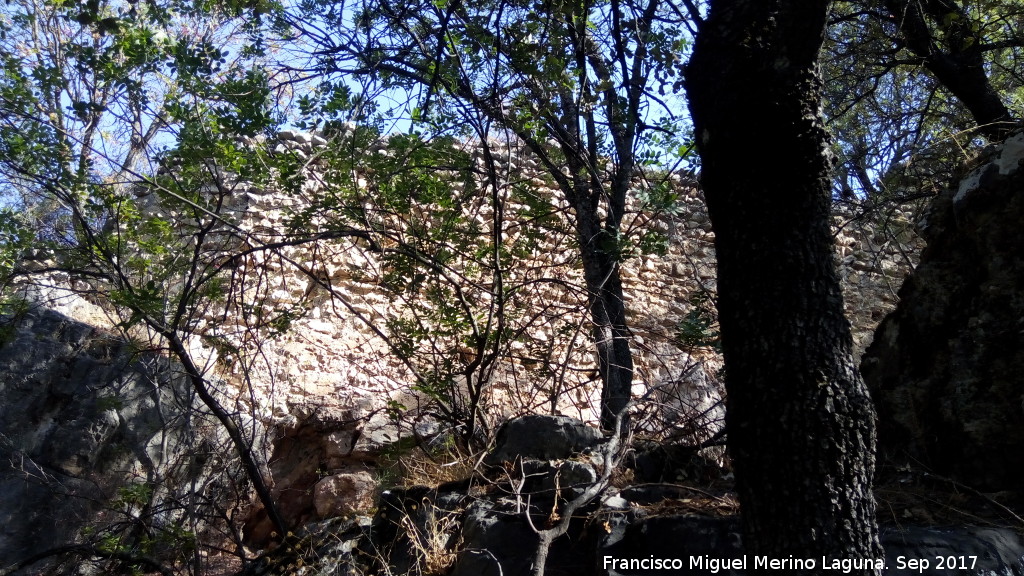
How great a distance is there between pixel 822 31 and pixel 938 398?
6.60 ft

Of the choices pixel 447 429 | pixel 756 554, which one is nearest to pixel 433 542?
pixel 447 429

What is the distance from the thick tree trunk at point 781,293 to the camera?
2043 millimetres

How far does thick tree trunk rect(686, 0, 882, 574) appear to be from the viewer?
6.70 ft

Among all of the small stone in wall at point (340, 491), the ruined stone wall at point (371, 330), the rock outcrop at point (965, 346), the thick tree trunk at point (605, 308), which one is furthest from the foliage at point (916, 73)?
the small stone in wall at point (340, 491)

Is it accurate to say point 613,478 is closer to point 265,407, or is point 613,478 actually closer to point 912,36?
point 265,407

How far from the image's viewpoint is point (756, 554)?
2.09 metres

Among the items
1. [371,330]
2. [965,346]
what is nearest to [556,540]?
[965,346]

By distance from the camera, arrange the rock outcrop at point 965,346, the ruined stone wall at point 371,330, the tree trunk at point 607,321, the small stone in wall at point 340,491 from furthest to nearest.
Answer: the small stone in wall at point 340,491 → the ruined stone wall at point 371,330 → the tree trunk at point 607,321 → the rock outcrop at point 965,346

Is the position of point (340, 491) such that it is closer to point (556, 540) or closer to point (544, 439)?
point (544, 439)

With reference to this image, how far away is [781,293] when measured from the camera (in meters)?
2.18

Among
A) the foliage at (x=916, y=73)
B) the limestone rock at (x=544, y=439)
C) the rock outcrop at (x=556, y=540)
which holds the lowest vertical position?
the rock outcrop at (x=556, y=540)

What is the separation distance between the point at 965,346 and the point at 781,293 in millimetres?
1774

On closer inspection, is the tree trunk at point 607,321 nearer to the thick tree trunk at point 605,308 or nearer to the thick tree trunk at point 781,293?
the thick tree trunk at point 605,308

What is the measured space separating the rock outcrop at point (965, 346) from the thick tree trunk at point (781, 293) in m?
1.51
